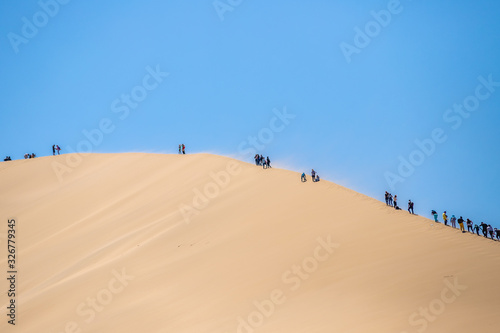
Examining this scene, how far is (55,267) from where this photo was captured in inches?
889

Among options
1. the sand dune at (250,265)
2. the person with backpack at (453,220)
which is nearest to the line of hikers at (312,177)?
the sand dune at (250,265)

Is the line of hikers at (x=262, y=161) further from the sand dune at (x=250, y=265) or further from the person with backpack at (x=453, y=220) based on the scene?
the person with backpack at (x=453, y=220)

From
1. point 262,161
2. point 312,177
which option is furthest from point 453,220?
point 262,161

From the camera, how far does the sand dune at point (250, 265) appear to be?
1287 cm

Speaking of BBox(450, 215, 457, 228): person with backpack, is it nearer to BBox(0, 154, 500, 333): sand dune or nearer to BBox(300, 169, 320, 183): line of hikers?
BBox(0, 154, 500, 333): sand dune

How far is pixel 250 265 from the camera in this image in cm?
1677

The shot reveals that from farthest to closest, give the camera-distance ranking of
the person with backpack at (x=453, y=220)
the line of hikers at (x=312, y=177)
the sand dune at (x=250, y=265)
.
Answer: the line of hikers at (x=312, y=177), the person with backpack at (x=453, y=220), the sand dune at (x=250, y=265)

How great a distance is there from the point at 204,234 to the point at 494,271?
10936 mm

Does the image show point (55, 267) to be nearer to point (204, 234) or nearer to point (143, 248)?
point (143, 248)

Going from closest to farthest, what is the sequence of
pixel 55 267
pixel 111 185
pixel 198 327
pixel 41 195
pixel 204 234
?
pixel 198 327 < pixel 204 234 < pixel 55 267 < pixel 111 185 < pixel 41 195

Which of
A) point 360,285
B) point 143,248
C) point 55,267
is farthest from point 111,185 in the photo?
point 360,285

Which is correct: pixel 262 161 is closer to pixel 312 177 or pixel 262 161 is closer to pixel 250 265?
pixel 312 177

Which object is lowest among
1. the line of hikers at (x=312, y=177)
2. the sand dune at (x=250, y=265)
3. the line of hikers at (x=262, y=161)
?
the sand dune at (x=250, y=265)

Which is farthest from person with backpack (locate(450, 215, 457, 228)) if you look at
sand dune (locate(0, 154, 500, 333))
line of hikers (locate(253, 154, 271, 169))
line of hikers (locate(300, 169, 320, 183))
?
line of hikers (locate(253, 154, 271, 169))
